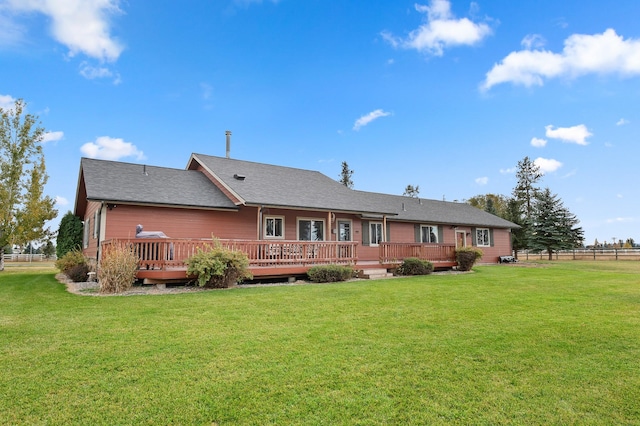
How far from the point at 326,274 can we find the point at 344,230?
5426mm

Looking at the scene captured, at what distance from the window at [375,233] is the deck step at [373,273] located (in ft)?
12.5

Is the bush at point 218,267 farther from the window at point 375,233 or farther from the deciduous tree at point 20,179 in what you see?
the deciduous tree at point 20,179

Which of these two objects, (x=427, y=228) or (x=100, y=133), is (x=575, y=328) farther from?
(x=100, y=133)

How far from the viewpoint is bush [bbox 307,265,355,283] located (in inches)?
504

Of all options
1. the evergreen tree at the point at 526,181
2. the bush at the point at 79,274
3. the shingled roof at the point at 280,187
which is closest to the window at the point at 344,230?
the shingled roof at the point at 280,187

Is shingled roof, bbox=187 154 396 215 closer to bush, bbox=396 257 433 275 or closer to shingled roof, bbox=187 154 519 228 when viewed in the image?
shingled roof, bbox=187 154 519 228

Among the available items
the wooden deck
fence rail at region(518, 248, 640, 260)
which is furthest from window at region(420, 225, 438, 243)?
fence rail at region(518, 248, 640, 260)

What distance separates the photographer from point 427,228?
2275cm

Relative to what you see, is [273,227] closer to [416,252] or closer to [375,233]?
[375,233]

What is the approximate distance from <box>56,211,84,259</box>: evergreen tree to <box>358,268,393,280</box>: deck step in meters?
A: 15.7

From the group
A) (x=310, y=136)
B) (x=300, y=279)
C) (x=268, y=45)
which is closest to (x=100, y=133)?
(x=268, y=45)

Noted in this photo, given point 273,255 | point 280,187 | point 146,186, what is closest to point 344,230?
point 280,187

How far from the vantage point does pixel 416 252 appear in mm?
17141

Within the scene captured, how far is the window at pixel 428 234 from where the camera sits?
22.5m
